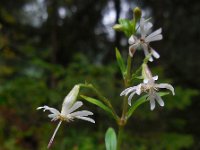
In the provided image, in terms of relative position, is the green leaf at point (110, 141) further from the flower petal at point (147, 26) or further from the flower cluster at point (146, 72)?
the flower petal at point (147, 26)

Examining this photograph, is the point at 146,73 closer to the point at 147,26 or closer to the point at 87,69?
the point at 147,26

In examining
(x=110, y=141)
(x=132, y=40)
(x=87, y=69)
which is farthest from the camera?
(x=87, y=69)

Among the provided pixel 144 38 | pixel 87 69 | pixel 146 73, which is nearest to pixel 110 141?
pixel 146 73

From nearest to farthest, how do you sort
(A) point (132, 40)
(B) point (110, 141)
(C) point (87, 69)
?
1. (A) point (132, 40)
2. (B) point (110, 141)
3. (C) point (87, 69)

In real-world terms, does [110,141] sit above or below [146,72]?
below

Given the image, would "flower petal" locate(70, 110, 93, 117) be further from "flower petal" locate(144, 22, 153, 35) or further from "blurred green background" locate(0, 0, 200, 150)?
"blurred green background" locate(0, 0, 200, 150)

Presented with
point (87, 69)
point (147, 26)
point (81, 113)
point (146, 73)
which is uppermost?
point (87, 69)

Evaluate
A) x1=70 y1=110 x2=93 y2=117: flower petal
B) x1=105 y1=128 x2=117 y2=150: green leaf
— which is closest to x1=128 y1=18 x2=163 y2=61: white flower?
x1=70 y1=110 x2=93 y2=117: flower petal

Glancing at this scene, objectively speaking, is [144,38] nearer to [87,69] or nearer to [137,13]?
[137,13]

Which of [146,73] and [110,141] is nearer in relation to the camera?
[146,73]
